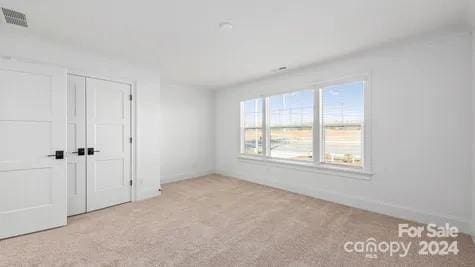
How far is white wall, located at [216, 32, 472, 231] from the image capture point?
2645 mm

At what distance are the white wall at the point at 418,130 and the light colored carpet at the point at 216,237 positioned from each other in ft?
1.11

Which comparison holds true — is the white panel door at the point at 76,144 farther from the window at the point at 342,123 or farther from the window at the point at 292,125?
the window at the point at 342,123

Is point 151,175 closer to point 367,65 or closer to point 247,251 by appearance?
point 247,251

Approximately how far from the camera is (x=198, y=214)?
10.7 feet

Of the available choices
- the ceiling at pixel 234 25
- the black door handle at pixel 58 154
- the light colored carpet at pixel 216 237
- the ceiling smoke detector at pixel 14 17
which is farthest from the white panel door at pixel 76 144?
the ceiling smoke detector at pixel 14 17

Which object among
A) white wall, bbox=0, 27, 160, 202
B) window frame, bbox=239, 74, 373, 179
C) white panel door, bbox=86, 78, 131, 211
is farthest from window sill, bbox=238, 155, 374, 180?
white panel door, bbox=86, 78, 131, 211

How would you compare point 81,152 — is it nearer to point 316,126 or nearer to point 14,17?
point 14,17

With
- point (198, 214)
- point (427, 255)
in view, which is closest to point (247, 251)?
point (198, 214)

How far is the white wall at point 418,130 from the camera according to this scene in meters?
2.64

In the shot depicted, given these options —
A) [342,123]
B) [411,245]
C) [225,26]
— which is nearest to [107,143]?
[225,26]

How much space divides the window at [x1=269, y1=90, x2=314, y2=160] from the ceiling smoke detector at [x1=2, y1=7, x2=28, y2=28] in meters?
4.14

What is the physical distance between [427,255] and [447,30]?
2632mm

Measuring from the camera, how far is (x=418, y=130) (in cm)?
294

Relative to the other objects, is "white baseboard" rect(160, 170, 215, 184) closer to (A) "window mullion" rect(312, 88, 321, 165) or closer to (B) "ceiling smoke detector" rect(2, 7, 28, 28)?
(A) "window mullion" rect(312, 88, 321, 165)
